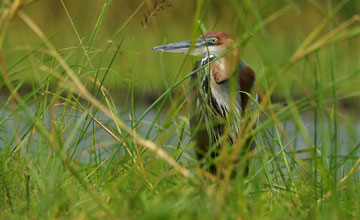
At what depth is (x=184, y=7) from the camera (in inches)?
251

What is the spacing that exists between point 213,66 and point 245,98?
18 cm

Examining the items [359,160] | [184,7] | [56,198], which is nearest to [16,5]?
[56,198]

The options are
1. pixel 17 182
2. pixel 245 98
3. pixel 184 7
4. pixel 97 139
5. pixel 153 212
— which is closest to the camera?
pixel 153 212

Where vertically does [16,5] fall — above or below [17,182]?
above

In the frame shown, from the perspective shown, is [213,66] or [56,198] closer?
[56,198]

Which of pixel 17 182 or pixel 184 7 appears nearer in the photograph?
pixel 17 182

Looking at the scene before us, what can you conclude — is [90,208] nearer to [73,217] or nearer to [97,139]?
[73,217]

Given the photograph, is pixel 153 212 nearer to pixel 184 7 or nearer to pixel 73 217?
pixel 73 217

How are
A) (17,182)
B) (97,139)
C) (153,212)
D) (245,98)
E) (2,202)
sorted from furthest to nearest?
(245,98)
(97,139)
(17,182)
(2,202)
(153,212)

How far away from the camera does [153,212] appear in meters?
0.83

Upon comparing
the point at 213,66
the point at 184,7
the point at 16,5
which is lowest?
the point at 184,7

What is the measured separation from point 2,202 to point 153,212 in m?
0.39

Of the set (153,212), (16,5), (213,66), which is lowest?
(213,66)

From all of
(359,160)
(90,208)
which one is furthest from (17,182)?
(359,160)
